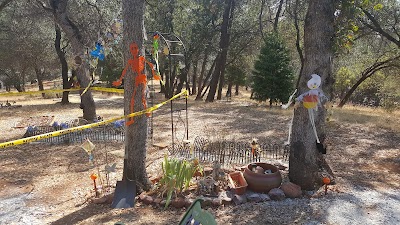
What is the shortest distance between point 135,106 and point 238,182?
2.46 metres

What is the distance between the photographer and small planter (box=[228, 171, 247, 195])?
5496 mm

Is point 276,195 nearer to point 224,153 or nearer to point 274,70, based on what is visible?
point 224,153

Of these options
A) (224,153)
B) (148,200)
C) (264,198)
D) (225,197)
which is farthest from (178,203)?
(224,153)

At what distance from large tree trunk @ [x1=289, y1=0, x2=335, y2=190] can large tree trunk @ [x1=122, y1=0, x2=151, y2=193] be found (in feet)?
9.42

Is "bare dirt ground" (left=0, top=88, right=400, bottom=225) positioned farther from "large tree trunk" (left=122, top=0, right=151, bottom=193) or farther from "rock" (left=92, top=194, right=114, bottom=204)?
"large tree trunk" (left=122, top=0, right=151, bottom=193)

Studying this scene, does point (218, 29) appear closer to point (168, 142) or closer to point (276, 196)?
point (168, 142)

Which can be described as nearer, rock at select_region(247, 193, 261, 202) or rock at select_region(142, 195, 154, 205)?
rock at select_region(142, 195, 154, 205)

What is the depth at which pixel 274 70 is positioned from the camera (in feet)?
56.9

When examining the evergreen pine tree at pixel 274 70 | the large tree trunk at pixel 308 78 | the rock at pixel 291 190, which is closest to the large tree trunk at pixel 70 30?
the large tree trunk at pixel 308 78

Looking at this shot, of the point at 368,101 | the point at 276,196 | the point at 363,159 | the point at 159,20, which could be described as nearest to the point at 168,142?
the point at 276,196

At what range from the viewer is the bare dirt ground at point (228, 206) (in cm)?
488

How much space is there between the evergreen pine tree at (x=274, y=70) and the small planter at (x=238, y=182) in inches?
478

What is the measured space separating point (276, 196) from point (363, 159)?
412 cm

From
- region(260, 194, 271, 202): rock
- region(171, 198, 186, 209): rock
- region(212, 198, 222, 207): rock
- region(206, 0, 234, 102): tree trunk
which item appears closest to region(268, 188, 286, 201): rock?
region(260, 194, 271, 202): rock
